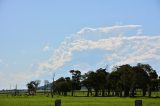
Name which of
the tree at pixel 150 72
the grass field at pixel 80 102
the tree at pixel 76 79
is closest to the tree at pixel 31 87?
the tree at pixel 76 79

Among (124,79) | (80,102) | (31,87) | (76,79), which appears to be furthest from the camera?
(31,87)

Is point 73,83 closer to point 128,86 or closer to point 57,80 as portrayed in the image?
point 57,80

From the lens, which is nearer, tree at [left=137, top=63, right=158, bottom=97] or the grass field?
the grass field

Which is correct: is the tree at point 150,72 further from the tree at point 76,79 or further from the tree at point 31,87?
the tree at point 31,87

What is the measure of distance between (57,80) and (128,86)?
228 ft

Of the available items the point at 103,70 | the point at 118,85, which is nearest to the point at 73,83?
the point at 103,70

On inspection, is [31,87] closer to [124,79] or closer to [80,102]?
[124,79]

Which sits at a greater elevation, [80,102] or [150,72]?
[150,72]

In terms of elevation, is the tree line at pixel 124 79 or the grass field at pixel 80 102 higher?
the tree line at pixel 124 79

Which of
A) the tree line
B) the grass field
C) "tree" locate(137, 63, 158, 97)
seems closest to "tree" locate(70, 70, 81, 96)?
the tree line

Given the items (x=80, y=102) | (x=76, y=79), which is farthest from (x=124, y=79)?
(x=80, y=102)

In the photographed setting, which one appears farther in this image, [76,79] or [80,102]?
[76,79]

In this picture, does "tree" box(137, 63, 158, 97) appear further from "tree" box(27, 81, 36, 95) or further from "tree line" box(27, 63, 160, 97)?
"tree" box(27, 81, 36, 95)

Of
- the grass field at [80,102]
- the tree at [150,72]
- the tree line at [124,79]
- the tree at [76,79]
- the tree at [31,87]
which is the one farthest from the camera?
the tree at [31,87]
